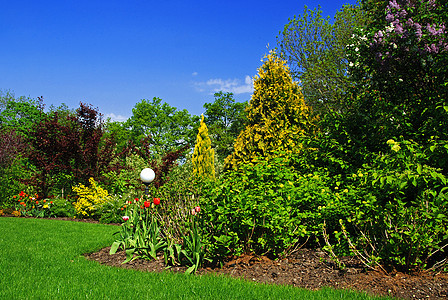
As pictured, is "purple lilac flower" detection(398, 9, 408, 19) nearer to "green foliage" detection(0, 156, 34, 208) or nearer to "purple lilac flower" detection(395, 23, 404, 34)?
"purple lilac flower" detection(395, 23, 404, 34)

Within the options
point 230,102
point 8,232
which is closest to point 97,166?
point 8,232

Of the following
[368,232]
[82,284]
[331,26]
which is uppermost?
[331,26]

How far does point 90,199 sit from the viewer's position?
11.9 metres

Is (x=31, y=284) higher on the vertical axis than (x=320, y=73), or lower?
lower

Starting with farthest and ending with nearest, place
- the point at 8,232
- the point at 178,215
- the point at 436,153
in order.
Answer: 1. the point at 8,232
2. the point at 178,215
3. the point at 436,153

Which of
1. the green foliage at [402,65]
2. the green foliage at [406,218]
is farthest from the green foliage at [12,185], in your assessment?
the green foliage at [406,218]

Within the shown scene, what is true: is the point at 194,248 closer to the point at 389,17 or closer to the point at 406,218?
the point at 406,218

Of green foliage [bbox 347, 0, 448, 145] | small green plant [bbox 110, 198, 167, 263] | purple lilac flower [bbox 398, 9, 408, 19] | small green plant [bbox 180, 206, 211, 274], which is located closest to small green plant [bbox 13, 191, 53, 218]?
small green plant [bbox 110, 198, 167, 263]

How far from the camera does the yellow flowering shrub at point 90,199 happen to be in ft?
37.7

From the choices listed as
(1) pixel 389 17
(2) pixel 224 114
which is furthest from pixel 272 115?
(2) pixel 224 114

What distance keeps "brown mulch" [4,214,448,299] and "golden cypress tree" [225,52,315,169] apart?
11.2 ft

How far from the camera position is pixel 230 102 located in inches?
1224

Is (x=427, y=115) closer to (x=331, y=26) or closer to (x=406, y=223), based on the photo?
(x=406, y=223)

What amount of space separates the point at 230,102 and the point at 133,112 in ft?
32.6
